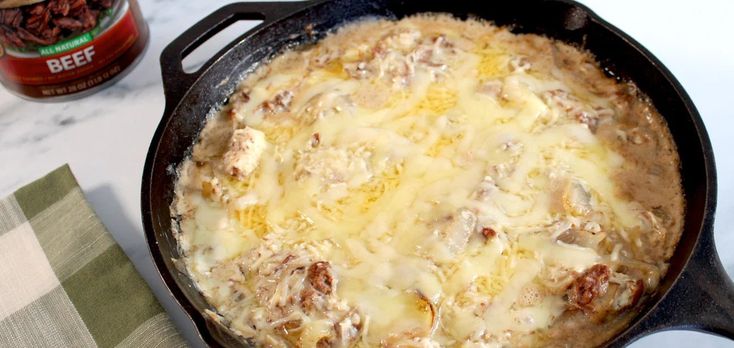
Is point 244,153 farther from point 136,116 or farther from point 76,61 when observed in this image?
point 76,61

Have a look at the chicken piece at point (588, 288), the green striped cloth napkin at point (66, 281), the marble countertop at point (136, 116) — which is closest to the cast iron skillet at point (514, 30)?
the chicken piece at point (588, 288)

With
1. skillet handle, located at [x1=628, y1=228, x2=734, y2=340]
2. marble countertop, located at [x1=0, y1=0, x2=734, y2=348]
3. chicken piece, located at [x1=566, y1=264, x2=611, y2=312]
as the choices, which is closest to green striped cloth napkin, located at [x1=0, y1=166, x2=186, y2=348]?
marble countertop, located at [x1=0, y1=0, x2=734, y2=348]

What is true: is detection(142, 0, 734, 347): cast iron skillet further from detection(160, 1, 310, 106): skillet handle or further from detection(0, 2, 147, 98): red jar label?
detection(0, 2, 147, 98): red jar label

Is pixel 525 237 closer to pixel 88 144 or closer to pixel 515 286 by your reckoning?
pixel 515 286

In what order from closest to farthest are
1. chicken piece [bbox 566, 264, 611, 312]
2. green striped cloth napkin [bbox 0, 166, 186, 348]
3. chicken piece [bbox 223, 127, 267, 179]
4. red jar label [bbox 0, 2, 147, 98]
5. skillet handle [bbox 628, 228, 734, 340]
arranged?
skillet handle [bbox 628, 228, 734, 340], chicken piece [bbox 566, 264, 611, 312], green striped cloth napkin [bbox 0, 166, 186, 348], chicken piece [bbox 223, 127, 267, 179], red jar label [bbox 0, 2, 147, 98]

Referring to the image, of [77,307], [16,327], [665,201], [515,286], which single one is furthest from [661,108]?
[16,327]
